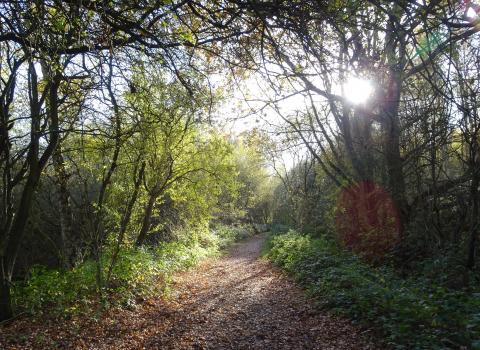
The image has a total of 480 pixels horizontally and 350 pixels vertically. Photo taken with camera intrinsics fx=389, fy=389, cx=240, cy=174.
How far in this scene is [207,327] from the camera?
24.9 ft

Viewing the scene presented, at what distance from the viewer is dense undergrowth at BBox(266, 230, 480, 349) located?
485cm

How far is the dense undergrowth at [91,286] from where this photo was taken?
7812mm

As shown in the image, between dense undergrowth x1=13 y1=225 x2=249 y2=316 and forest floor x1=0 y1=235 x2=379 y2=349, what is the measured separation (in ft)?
1.29

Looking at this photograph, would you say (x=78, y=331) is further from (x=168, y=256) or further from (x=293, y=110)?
(x=293, y=110)

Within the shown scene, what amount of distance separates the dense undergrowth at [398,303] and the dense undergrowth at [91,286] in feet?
13.7

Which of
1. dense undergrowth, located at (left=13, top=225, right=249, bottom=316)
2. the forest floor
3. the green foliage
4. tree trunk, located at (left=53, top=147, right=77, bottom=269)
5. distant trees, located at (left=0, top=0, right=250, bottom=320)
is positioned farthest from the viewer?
the green foliage

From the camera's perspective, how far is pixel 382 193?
12.5 meters

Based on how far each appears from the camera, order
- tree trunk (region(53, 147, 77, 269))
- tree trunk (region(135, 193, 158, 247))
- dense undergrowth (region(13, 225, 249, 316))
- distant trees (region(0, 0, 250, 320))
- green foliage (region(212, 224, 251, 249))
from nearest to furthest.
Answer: distant trees (region(0, 0, 250, 320)) < dense undergrowth (region(13, 225, 249, 316)) < tree trunk (region(53, 147, 77, 269)) < tree trunk (region(135, 193, 158, 247)) < green foliage (region(212, 224, 251, 249))

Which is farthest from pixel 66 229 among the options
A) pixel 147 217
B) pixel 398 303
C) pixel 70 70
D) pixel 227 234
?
pixel 227 234

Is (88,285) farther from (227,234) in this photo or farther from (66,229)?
(227,234)

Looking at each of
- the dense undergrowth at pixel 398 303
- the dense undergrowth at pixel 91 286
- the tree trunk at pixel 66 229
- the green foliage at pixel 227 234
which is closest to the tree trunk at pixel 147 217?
the dense undergrowth at pixel 91 286

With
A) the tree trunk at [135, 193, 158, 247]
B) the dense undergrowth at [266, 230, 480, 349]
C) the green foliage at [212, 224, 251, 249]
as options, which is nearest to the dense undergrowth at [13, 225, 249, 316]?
the tree trunk at [135, 193, 158, 247]

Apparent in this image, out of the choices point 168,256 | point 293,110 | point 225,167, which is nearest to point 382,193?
point 293,110

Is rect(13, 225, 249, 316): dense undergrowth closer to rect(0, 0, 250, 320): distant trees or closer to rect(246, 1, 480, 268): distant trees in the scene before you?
rect(0, 0, 250, 320): distant trees
